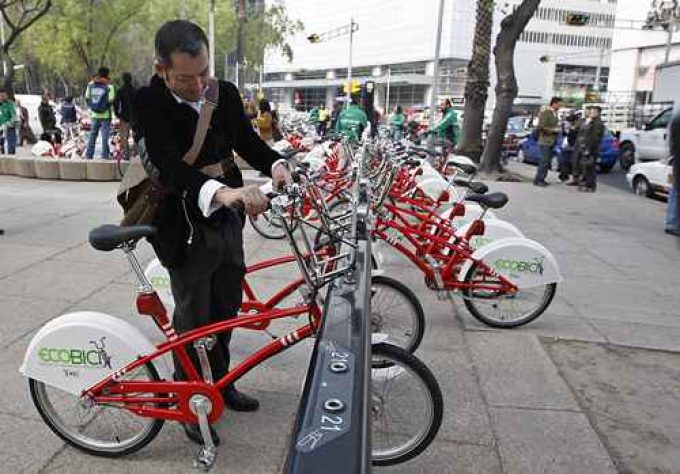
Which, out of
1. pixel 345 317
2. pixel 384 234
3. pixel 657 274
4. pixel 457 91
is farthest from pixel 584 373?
pixel 457 91

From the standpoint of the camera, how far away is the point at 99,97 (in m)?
11.6

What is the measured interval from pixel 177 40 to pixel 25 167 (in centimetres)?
1012

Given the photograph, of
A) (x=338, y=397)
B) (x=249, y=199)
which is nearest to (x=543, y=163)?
(x=249, y=199)

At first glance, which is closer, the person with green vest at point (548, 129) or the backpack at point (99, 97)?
the backpack at point (99, 97)

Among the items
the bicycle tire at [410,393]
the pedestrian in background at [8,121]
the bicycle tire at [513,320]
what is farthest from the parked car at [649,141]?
the pedestrian in background at [8,121]

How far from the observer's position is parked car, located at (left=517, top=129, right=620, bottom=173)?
15305 mm

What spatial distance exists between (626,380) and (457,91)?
231 feet

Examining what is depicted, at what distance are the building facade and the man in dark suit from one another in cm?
6638

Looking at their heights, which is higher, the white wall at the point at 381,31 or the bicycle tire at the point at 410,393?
the white wall at the point at 381,31

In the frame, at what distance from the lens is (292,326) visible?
4316mm

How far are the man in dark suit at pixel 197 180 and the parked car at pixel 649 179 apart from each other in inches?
429

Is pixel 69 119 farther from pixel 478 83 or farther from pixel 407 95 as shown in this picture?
pixel 407 95

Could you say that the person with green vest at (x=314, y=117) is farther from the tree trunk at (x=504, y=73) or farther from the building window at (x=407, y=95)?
the building window at (x=407, y=95)

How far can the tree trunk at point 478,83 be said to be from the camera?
13.9 meters
